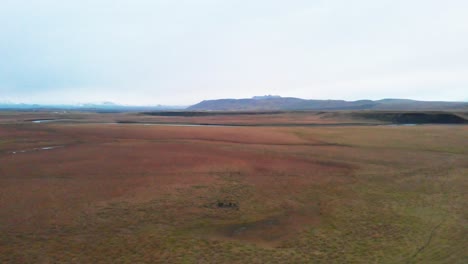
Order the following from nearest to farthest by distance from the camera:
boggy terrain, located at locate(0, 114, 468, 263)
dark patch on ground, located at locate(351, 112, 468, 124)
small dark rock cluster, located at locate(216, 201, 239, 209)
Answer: boggy terrain, located at locate(0, 114, 468, 263) → small dark rock cluster, located at locate(216, 201, 239, 209) → dark patch on ground, located at locate(351, 112, 468, 124)

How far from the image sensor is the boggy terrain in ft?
41.0

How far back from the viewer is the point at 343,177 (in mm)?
23328

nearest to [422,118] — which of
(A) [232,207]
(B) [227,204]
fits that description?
(B) [227,204]

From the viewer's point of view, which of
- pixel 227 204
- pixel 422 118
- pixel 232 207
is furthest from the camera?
pixel 422 118

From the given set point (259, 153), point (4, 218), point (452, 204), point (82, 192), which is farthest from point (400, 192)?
point (4, 218)

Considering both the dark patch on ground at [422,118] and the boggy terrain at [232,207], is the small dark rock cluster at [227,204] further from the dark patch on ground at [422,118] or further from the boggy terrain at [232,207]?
the dark patch on ground at [422,118]

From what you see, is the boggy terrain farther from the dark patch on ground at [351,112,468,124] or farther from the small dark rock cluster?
the dark patch on ground at [351,112,468,124]

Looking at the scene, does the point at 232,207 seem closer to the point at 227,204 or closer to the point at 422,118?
the point at 227,204

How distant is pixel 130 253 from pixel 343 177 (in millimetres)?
15738

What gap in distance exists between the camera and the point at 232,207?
17266 mm

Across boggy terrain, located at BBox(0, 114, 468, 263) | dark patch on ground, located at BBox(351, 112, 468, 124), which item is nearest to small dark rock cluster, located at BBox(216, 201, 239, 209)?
boggy terrain, located at BBox(0, 114, 468, 263)

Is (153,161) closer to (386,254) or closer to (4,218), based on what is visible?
(4,218)

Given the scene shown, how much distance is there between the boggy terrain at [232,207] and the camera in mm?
12492

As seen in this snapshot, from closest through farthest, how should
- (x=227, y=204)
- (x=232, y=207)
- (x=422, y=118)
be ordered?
1. (x=232, y=207)
2. (x=227, y=204)
3. (x=422, y=118)
